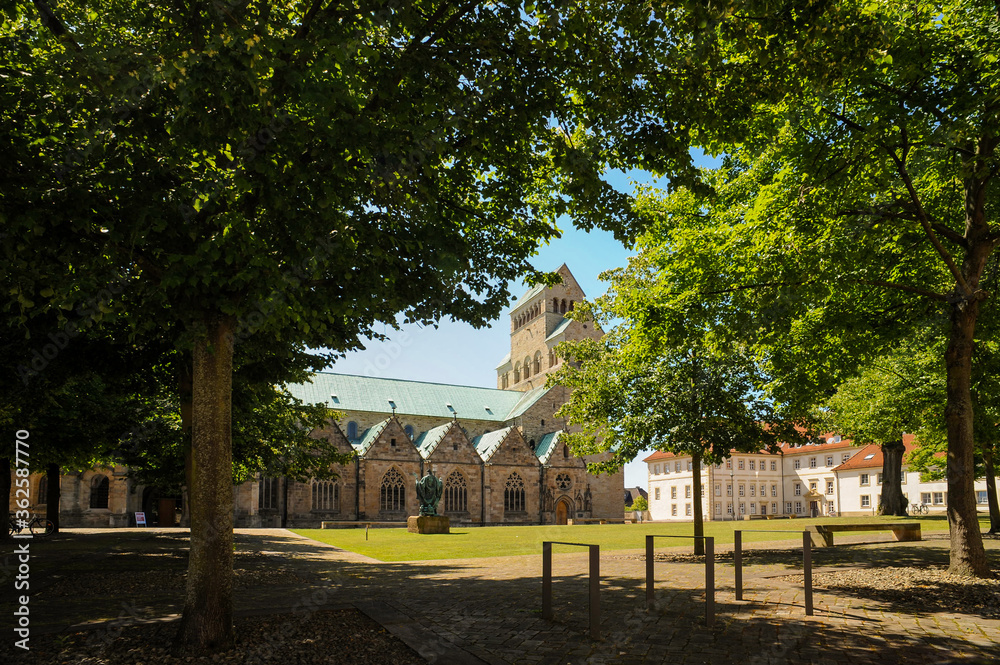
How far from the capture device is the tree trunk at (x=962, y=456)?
34.6 ft

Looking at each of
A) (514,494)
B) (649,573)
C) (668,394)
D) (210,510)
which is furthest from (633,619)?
(514,494)

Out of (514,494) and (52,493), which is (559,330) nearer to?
(514,494)

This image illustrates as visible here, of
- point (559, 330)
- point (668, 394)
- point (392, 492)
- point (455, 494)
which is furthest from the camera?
point (559, 330)

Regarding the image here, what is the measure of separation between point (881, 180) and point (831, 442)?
250 feet

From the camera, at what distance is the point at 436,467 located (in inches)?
2051

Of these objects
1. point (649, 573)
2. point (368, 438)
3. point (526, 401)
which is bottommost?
point (368, 438)

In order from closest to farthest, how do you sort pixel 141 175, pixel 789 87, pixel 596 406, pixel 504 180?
pixel 141 175
pixel 789 87
pixel 504 180
pixel 596 406

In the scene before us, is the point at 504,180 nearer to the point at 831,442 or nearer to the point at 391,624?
the point at 391,624

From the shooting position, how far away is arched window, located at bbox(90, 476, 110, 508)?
45812 mm

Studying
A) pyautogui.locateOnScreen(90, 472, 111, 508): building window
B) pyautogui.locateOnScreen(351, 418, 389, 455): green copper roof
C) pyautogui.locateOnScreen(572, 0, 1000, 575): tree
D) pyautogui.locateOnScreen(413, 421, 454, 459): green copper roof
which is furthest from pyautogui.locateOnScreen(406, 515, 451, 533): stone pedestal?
pyautogui.locateOnScreen(90, 472, 111, 508): building window

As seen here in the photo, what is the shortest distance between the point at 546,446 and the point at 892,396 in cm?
3840

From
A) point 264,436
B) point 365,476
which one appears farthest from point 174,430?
point 365,476

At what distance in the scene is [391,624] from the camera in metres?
7.47

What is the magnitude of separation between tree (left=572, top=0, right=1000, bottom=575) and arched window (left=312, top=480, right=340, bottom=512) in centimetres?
4104
